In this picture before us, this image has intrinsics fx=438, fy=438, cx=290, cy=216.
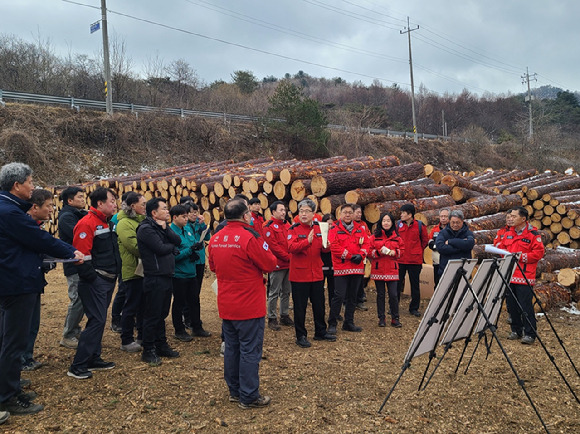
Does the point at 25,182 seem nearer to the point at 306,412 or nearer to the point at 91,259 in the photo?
the point at 91,259

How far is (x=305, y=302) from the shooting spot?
19.2ft

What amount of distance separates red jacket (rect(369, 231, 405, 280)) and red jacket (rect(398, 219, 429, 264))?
826 mm

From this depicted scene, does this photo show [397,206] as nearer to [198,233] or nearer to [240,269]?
[198,233]

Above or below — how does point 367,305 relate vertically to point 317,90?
below

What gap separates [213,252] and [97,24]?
2199 cm

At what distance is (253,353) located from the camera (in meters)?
4.09

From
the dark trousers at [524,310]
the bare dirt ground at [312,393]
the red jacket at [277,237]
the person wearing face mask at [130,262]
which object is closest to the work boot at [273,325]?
the bare dirt ground at [312,393]

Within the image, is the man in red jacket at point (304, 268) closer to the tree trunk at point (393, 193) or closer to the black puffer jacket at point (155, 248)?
the black puffer jacket at point (155, 248)

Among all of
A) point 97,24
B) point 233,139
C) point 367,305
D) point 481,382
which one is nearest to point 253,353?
point 481,382

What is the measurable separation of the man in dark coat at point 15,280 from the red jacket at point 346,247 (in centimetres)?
379

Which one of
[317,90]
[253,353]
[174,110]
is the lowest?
[253,353]

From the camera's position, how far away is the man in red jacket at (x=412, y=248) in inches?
309

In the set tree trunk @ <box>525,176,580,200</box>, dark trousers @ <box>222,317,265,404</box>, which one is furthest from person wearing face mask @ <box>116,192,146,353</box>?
tree trunk @ <box>525,176,580,200</box>

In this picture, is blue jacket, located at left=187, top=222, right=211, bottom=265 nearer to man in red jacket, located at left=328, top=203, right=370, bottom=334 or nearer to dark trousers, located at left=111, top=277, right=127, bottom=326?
dark trousers, located at left=111, top=277, right=127, bottom=326
